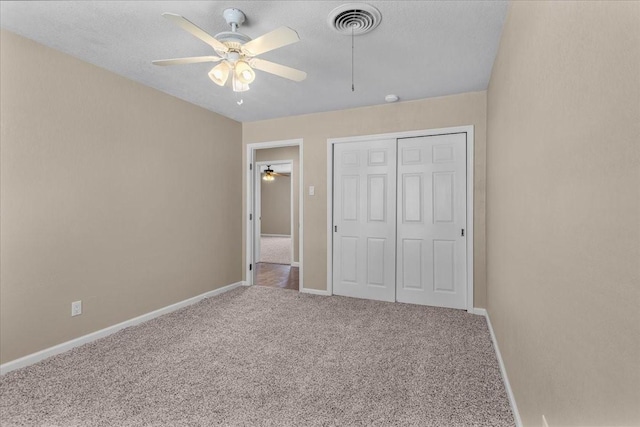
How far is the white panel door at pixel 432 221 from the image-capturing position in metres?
3.58

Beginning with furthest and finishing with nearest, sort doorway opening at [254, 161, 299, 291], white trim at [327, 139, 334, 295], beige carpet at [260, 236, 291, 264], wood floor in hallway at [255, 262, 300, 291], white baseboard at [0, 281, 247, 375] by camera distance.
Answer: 1. beige carpet at [260, 236, 291, 264]
2. doorway opening at [254, 161, 299, 291]
3. wood floor in hallway at [255, 262, 300, 291]
4. white trim at [327, 139, 334, 295]
5. white baseboard at [0, 281, 247, 375]

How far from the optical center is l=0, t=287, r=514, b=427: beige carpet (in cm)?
178

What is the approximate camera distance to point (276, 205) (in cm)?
1170

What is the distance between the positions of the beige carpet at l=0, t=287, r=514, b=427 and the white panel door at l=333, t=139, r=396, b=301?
0.78m

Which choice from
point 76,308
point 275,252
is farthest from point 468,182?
point 275,252

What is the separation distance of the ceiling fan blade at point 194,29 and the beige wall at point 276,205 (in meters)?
9.65

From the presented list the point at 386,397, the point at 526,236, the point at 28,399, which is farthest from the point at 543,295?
the point at 28,399

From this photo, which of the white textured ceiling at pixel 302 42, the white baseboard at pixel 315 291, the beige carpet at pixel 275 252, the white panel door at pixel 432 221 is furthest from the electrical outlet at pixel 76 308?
the beige carpet at pixel 275 252

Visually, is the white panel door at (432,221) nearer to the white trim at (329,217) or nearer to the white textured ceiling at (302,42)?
the white textured ceiling at (302,42)

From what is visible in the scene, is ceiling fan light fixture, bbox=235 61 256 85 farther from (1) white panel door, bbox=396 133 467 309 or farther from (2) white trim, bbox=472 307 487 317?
(2) white trim, bbox=472 307 487 317

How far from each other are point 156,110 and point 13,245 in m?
1.78

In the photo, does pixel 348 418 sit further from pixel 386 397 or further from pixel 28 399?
pixel 28 399

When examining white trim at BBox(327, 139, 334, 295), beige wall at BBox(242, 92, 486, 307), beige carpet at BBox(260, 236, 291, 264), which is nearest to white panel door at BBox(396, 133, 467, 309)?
beige wall at BBox(242, 92, 486, 307)

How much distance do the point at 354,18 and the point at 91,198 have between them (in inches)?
102
